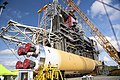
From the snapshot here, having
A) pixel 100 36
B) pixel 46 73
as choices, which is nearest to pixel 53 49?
pixel 46 73

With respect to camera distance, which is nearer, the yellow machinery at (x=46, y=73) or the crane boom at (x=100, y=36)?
the yellow machinery at (x=46, y=73)

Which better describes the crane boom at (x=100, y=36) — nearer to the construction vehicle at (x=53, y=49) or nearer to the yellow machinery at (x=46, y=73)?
the construction vehicle at (x=53, y=49)

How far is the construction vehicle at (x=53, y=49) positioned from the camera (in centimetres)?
1088

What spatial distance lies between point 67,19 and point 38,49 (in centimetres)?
2578

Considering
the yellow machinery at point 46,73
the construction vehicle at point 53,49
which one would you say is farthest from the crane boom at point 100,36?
the yellow machinery at point 46,73

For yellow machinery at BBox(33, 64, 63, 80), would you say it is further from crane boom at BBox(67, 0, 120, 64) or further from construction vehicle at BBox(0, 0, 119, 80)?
crane boom at BBox(67, 0, 120, 64)

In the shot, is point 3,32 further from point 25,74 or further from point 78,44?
point 78,44

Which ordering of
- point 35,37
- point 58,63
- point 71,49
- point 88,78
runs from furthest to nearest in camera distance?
point 71,49, point 35,37, point 88,78, point 58,63

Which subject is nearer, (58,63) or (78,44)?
(58,63)

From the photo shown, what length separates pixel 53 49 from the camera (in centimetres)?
1335

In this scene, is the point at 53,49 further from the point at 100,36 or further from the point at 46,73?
the point at 100,36

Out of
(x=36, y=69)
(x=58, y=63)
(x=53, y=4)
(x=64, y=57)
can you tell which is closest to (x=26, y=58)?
(x=36, y=69)

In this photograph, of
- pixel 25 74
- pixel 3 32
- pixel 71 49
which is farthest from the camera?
pixel 71 49

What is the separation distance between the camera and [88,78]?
14.0 meters
